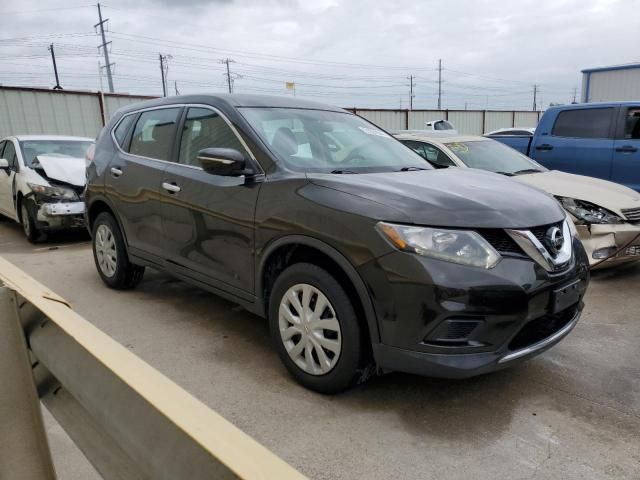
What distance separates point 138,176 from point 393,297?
2651 mm

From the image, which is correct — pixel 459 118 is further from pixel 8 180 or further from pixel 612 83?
pixel 8 180

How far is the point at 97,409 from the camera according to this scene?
1276 mm

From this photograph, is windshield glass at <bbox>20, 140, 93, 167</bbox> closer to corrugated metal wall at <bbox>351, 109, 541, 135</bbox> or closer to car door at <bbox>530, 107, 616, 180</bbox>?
car door at <bbox>530, 107, 616, 180</bbox>


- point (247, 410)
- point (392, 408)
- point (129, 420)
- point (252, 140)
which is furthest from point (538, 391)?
point (129, 420)

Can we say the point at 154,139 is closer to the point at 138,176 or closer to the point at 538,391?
the point at 138,176

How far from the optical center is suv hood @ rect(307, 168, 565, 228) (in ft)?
8.21

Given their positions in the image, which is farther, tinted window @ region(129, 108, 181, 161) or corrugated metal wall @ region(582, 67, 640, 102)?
corrugated metal wall @ region(582, 67, 640, 102)

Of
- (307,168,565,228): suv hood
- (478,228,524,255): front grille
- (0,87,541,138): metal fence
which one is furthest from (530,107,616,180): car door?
(0,87,541,138): metal fence

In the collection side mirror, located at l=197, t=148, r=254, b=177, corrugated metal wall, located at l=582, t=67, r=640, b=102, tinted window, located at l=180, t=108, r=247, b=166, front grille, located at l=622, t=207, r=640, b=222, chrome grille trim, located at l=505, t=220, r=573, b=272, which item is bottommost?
front grille, located at l=622, t=207, r=640, b=222

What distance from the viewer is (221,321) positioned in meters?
4.01

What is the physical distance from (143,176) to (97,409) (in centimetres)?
310

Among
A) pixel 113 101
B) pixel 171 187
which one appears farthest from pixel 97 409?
pixel 113 101

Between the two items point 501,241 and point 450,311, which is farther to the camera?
point 501,241

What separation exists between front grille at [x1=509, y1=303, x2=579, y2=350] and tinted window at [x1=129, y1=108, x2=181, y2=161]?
281cm
